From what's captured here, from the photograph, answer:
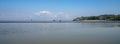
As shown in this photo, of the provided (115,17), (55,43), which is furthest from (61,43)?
(115,17)

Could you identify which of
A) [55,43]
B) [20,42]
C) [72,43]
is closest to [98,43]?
[72,43]

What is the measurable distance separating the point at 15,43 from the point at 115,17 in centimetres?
4924

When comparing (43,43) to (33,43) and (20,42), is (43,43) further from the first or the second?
(20,42)

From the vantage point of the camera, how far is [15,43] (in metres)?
7.82

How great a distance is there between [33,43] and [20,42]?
587 millimetres

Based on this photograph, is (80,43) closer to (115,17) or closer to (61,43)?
(61,43)

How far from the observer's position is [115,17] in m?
53.9

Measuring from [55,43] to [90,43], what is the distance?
139 cm

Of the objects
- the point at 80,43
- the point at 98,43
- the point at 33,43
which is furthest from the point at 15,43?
the point at 98,43

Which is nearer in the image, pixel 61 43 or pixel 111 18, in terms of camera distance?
pixel 61 43

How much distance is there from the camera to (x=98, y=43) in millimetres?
7535

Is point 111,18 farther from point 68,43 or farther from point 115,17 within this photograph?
point 68,43

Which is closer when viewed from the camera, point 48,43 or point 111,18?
point 48,43

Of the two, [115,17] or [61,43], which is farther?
[115,17]
